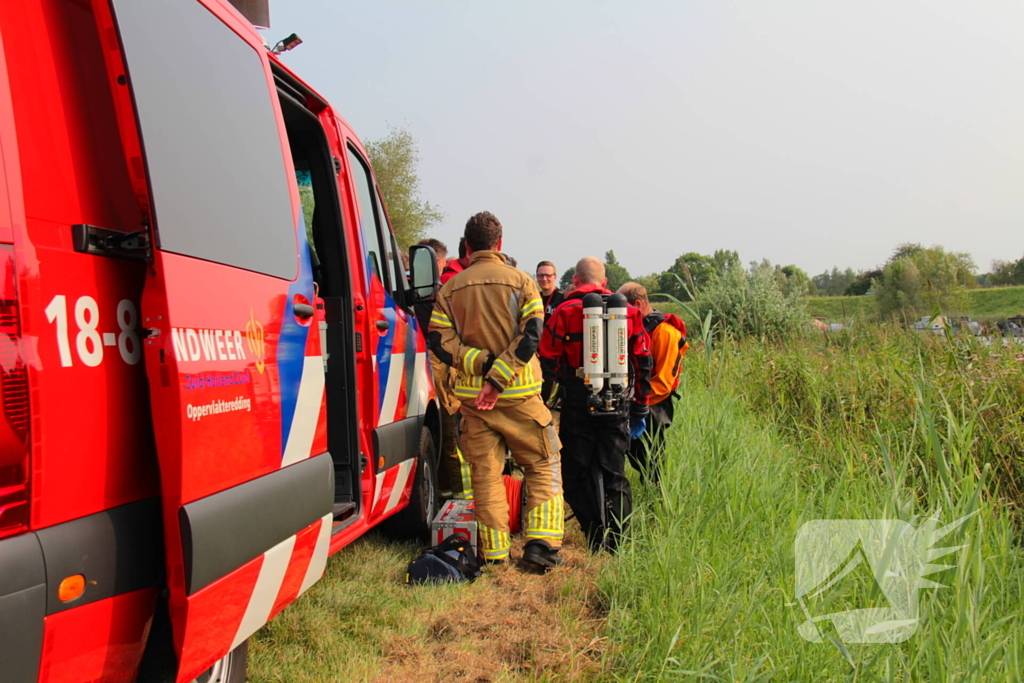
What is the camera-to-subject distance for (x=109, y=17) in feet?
5.81

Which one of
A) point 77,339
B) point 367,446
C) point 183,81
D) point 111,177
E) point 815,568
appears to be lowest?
point 815,568

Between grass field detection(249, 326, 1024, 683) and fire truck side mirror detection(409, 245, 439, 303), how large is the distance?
4.94ft

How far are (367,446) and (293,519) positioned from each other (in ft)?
4.18

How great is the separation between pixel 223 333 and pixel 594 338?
2511 mm

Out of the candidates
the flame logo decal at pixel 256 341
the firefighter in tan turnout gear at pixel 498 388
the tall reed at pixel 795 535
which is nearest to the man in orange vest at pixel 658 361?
the tall reed at pixel 795 535

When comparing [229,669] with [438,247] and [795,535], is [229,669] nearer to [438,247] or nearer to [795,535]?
[795,535]

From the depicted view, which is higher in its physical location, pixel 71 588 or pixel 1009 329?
pixel 71 588

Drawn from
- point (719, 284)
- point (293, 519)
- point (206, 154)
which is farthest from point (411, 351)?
point (719, 284)

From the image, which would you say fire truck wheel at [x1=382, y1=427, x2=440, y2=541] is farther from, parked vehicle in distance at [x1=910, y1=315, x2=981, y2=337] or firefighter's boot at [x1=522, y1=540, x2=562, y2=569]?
parked vehicle in distance at [x1=910, y1=315, x2=981, y2=337]

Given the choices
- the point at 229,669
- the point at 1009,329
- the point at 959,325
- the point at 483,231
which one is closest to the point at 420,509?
the point at 483,231

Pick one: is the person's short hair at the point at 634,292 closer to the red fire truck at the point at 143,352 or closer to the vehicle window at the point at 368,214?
the vehicle window at the point at 368,214

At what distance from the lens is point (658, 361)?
5020 mm

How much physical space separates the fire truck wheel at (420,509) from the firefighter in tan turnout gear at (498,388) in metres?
0.36

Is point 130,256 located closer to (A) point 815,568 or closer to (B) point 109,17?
(B) point 109,17
